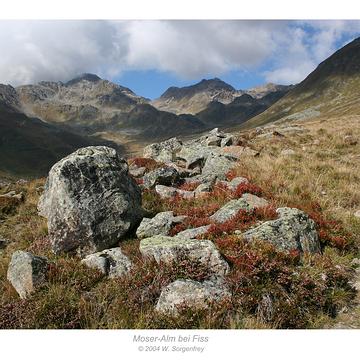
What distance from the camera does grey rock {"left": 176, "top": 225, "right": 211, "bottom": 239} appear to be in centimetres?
936

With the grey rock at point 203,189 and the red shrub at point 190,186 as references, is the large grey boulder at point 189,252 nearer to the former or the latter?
the grey rock at point 203,189

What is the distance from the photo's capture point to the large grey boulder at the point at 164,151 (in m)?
22.4

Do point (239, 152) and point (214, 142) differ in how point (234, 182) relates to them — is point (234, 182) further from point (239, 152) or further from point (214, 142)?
point (214, 142)

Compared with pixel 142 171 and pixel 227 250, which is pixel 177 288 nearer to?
pixel 227 250

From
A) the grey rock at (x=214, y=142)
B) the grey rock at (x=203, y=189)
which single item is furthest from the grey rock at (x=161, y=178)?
the grey rock at (x=214, y=142)

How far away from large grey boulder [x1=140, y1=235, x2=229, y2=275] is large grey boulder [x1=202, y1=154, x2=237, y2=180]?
7404 mm

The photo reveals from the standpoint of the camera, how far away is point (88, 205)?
997 centimetres

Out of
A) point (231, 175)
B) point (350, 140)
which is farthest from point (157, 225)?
point (350, 140)

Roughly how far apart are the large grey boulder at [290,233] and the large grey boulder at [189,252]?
1.42m

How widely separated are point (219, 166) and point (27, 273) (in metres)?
10.0
